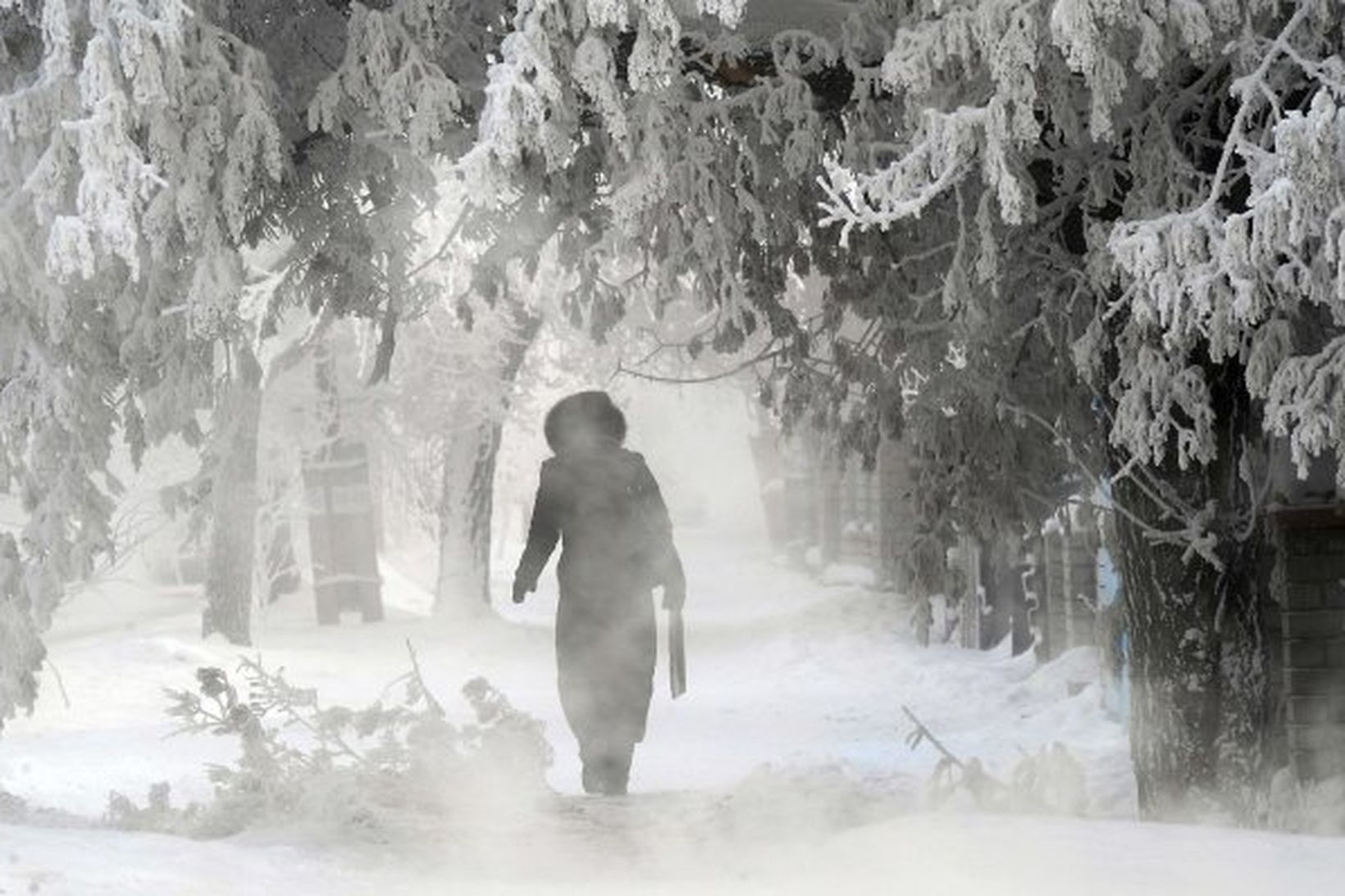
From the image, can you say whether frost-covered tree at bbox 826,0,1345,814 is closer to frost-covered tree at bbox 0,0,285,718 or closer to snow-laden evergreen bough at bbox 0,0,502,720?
snow-laden evergreen bough at bbox 0,0,502,720

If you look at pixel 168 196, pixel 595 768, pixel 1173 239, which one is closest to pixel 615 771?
pixel 595 768

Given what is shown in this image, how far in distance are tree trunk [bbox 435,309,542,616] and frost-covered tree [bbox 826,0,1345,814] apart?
16.0 m

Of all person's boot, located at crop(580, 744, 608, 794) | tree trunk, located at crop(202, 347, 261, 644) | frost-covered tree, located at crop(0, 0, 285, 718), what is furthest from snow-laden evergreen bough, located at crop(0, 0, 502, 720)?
tree trunk, located at crop(202, 347, 261, 644)

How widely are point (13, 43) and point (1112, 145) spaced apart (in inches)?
155

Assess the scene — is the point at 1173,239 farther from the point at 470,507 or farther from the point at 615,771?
the point at 470,507

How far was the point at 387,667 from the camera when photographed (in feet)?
68.4

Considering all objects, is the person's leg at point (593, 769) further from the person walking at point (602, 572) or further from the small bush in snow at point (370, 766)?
the small bush in snow at point (370, 766)

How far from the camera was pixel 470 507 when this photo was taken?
25.0m

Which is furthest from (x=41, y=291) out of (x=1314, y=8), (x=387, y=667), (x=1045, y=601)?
(x=387, y=667)

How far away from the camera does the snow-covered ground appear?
562 centimetres

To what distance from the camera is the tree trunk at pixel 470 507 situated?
24578mm

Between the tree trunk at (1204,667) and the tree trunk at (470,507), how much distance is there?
1672 centimetres

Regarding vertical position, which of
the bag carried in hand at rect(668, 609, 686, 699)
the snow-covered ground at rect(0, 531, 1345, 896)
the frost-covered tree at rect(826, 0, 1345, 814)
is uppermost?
the frost-covered tree at rect(826, 0, 1345, 814)

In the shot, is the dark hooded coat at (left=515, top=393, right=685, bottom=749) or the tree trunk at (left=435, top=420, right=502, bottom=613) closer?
the dark hooded coat at (left=515, top=393, right=685, bottom=749)
